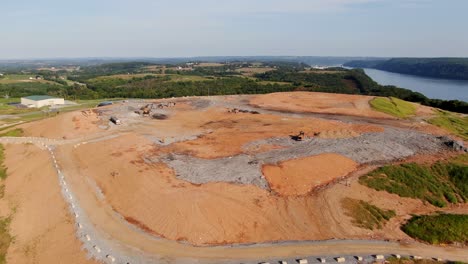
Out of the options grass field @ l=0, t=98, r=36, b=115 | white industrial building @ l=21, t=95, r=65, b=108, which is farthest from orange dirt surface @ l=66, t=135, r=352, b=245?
white industrial building @ l=21, t=95, r=65, b=108

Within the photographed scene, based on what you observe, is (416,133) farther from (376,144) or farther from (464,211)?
(464,211)

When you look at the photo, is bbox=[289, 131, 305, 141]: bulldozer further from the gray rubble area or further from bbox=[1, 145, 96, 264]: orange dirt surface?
bbox=[1, 145, 96, 264]: orange dirt surface

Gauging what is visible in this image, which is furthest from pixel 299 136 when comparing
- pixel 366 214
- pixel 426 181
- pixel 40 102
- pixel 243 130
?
pixel 40 102

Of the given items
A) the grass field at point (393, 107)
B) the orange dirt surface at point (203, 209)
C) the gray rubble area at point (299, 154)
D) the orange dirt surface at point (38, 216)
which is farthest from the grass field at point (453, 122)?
the orange dirt surface at point (38, 216)

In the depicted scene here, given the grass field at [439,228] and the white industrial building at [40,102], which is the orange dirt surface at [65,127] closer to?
the white industrial building at [40,102]

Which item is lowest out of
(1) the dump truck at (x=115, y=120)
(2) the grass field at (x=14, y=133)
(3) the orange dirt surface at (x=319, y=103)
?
(2) the grass field at (x=14, y=133)

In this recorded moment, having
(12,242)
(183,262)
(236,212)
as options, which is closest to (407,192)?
(236,212)
